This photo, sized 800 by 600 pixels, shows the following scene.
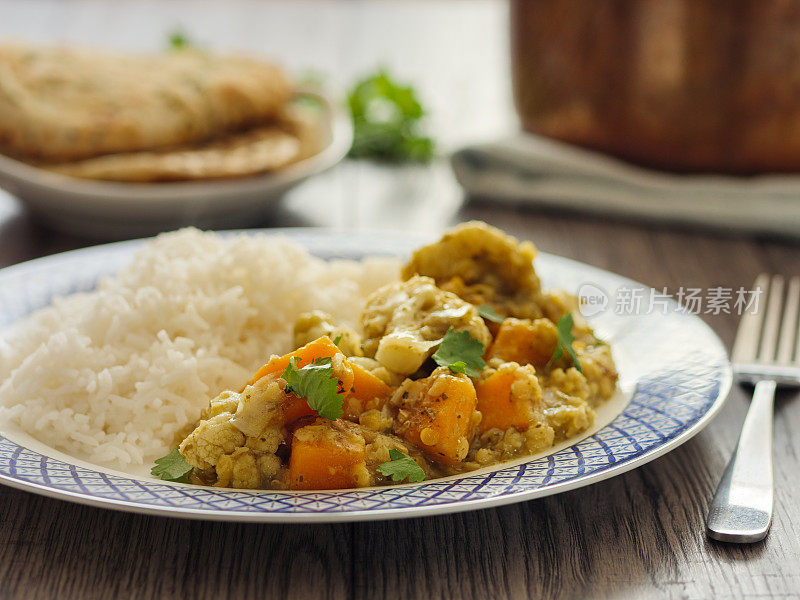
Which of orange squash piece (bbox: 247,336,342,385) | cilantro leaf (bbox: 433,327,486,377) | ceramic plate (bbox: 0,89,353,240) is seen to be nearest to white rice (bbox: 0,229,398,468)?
orange squash piece (bbox: 247,336,342,385)

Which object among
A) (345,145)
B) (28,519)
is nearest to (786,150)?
(345,145)

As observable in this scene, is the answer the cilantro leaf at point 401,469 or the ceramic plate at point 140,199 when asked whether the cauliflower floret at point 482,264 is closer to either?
the cilantro leaf at point 401,469

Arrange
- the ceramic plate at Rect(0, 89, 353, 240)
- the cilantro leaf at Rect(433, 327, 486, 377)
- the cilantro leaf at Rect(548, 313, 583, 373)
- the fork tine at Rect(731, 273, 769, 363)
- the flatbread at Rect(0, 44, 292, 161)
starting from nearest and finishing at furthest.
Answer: the cilantro leaf at Rect(433, 327, 486, 377)
the cilantro leaf at Rect(548, 313, 583, 373)
the fork tine at Rect(731, 273, 769, 363)
the ceramic plate at Rect(0, 89, 353, 240)
the flatbread at Rect(0, 44, 292, 161)

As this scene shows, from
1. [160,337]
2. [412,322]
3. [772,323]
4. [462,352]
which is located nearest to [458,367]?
[462,352]

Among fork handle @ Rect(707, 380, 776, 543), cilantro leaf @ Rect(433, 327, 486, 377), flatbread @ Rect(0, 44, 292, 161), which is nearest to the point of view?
fork handle @ Rect(707, 380, 776, 543)

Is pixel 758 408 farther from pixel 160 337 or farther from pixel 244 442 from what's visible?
pixel 160 337

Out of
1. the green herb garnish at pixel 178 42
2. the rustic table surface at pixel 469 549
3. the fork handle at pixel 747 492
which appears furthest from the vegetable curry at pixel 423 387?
the green herb garnish at pixel 178 42

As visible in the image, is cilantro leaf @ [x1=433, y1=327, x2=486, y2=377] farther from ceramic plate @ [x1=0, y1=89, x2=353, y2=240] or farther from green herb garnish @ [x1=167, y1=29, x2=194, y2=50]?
green herb garnish @ [x1=167, y1=29, x2=194, y2=50]

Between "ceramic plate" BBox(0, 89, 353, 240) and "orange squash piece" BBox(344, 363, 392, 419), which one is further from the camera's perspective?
"ceramic plate" BBox(0, 89, 353, 240)
